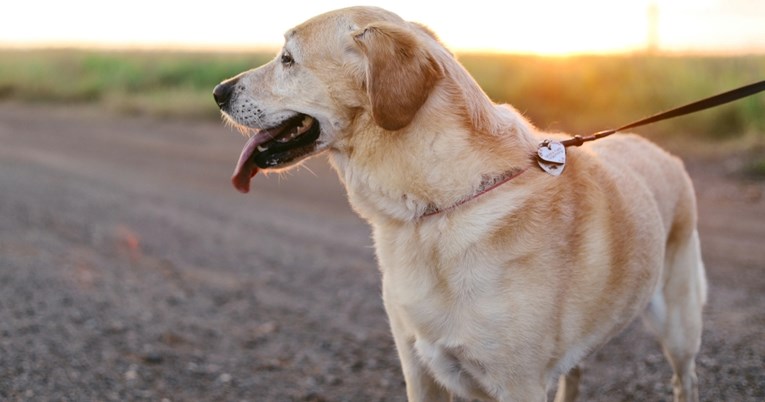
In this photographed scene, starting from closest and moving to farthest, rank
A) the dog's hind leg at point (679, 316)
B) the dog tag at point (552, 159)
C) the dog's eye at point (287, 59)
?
1. the dog tag at point (552, 159)
2. the dog's eye at point (287, 59)
3. the dog's hind leg at point (679, 316)

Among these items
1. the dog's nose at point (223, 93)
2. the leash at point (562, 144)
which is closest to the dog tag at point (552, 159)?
the leash at point (562, 144)

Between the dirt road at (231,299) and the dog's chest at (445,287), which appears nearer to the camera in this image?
the dog's chest at (445,287)

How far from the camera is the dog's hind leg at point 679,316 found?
13.5 feet

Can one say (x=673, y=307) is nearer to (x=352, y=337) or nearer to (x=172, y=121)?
(x=352, y=337)

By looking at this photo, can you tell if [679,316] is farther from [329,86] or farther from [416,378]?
[329,86]

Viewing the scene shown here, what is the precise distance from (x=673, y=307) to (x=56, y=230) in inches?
249

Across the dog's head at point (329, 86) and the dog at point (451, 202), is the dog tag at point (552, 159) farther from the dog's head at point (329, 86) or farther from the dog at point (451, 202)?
the dog's head at point (329, 86)

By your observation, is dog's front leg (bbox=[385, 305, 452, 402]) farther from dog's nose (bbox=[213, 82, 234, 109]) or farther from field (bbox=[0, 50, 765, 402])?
dog's nose (bbox=[213, 82, 234, 109])

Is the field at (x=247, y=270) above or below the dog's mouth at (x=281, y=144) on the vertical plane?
below

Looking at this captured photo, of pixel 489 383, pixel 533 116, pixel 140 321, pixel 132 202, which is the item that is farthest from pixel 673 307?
pixel 533 116

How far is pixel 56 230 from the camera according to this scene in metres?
8.30

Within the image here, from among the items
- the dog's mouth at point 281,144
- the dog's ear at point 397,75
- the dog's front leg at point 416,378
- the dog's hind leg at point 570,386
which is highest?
the dog's ear at point 397,75

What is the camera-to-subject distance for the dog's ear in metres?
3.02

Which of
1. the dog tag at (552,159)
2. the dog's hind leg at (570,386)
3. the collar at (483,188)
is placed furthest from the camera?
the dog's hind leg at (570,386)
